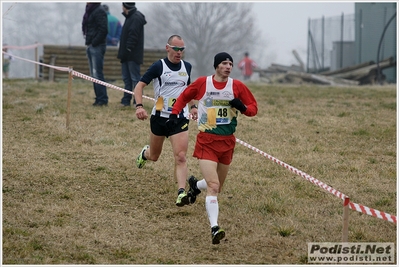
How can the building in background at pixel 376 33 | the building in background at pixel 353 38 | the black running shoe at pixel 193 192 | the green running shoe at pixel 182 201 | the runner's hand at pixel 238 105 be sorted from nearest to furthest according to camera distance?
the runner's hand at pixel 238 105 → the green running shoe at pixel 182 201 → the black running shoe at pixel 193 192 → the building in background at pixel 376 33 → the building in background at pixel 353 38

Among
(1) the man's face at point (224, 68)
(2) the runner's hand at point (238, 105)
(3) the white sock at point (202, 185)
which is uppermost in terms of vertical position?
(1) the man's face at point (224, 68)

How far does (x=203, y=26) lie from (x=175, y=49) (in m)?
73.6

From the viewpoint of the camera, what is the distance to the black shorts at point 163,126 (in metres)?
9.56

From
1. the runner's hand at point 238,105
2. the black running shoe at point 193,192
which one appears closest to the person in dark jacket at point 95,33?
the black running shoe at point 193,192

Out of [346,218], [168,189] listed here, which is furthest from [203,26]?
[346,218]

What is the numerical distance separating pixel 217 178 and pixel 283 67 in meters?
30.0

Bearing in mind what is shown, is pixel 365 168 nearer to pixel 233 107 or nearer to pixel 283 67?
pixel 233 107

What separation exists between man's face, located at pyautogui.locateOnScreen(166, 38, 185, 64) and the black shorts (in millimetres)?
754

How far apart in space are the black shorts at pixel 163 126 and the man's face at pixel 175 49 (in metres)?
0.75

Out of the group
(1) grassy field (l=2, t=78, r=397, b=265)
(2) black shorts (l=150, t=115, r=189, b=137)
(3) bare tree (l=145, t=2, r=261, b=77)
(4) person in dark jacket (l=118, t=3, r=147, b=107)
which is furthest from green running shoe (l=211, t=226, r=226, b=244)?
(3) bare tree (l=145, t=2, r=261, b=77)

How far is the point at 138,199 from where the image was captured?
33.2 ft

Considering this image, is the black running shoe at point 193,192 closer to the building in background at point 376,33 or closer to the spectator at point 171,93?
the spectator at point 171,93

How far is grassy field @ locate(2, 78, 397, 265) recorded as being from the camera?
26.3ft

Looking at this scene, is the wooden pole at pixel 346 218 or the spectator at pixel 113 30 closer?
the wooden pole at pixel 346 218
